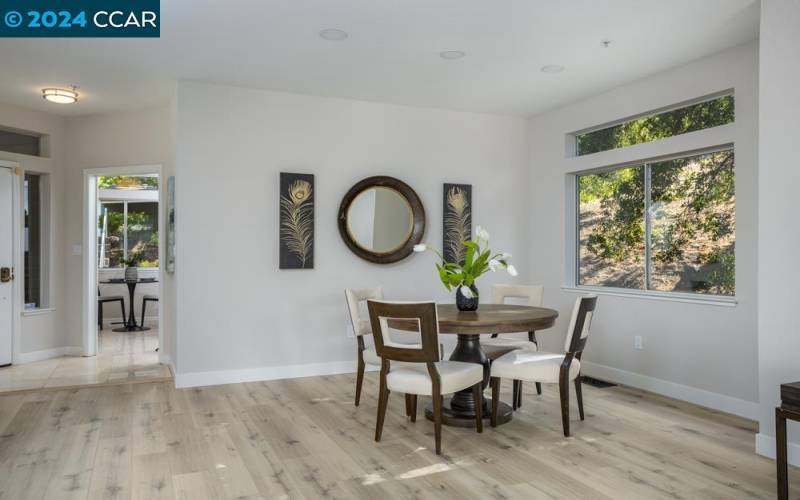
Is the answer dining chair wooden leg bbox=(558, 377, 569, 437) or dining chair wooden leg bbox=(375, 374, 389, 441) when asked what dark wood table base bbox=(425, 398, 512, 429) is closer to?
dining chair wooden leg bbox=(558, 377, 569, 437)

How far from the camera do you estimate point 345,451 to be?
325 cm

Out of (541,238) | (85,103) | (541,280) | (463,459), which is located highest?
(85,103)

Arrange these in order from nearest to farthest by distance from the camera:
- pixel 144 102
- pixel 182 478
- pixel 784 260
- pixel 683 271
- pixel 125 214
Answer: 1. pixel 182 478
2. pixel 784 260
3. pixel 683 271
4. pixel 144 102
5. pixel 125 214

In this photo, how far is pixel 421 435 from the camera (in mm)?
3535

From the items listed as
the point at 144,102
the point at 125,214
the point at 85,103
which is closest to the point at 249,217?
the point at 144,102

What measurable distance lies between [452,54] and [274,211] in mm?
2070

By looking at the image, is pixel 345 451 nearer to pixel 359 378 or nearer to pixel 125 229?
pixel 359 378

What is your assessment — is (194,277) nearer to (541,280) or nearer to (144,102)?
(144,102)

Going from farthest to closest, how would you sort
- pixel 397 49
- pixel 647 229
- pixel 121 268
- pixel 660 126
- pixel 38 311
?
pixel 121 268, pixel 38 311, pixel 647 229, pixel 660 126, pixel 397 49

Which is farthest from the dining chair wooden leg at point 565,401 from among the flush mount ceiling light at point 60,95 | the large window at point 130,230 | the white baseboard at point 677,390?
the large window at point 130,230

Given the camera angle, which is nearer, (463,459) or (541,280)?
(463,459)

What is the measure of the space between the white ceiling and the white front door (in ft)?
3.09

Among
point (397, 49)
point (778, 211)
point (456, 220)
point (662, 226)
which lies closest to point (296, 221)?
point (456, 220)

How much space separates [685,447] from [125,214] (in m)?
9.18
